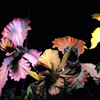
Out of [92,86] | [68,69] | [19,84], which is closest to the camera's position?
[68,69]

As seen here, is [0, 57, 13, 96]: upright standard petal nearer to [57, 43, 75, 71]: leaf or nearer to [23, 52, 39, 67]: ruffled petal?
[23, 52, 39, 67]: ruffled petal

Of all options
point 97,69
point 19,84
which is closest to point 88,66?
point 97,69

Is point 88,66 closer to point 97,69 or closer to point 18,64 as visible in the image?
point 97,69

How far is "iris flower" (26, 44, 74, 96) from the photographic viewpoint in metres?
0.49

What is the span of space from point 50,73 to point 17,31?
19 centimetres

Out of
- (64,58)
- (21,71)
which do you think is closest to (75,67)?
(64,58)

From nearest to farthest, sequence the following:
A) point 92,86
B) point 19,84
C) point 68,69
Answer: point 68,69 → point 92,86 → point 19,84

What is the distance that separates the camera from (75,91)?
1.96 ft

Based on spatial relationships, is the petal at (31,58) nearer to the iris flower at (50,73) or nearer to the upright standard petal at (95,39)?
the iris flower at (50,73)

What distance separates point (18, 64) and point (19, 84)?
7.4 inches

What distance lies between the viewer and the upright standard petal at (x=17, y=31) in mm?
605

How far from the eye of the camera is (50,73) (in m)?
0.51

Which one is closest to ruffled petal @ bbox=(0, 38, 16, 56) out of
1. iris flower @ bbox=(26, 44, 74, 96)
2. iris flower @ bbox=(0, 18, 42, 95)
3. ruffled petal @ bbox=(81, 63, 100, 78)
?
iris flower @ bbox=(0, 18, 42, 95)

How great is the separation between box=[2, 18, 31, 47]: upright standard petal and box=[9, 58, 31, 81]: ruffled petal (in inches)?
2.5
